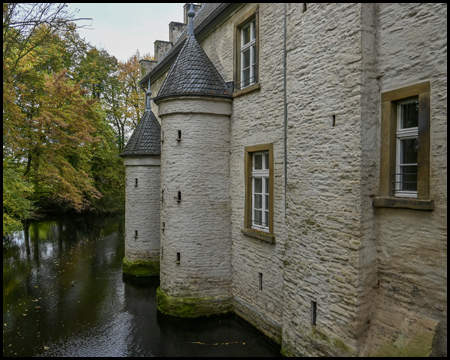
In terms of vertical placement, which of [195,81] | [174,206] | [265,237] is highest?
[195,81]

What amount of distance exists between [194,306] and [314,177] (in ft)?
15.4

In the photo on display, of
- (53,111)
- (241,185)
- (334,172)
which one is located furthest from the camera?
(53,111)

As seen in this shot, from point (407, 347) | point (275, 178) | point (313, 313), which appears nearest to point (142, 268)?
point (275, 178)

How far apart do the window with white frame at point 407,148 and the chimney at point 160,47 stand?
15.9 m

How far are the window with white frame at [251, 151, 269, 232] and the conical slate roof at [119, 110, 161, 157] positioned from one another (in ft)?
16.0

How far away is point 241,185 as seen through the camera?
8039 millimetres

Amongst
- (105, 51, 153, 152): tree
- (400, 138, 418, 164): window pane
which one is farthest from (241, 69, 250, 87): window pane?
(105, 51, 153, 152): tree

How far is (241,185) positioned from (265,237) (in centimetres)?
157

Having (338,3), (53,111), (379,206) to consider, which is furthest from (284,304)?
(53,111)

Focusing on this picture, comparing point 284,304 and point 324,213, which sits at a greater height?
point 324,213

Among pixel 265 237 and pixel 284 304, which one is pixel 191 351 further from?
pixel 265 237

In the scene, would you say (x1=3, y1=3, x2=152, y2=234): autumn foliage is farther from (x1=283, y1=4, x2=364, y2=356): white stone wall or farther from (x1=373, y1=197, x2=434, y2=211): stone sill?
(x1=373, y1=197, x2=434, y2=211): stone sill

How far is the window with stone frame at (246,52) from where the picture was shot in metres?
7.85

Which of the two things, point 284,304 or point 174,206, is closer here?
point 284,304
